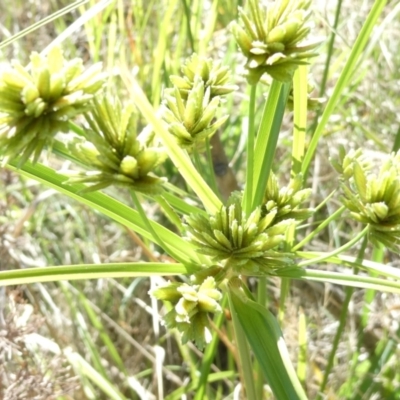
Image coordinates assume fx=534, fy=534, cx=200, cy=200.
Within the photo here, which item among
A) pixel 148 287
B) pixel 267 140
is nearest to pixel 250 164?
pixel 267 140

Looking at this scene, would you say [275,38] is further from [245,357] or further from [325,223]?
[245,357]

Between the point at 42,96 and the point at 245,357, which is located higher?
the point at 42,96

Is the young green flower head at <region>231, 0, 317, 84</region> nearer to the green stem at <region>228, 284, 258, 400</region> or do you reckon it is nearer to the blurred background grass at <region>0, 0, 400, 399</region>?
the green stem at <region>228, 284, 258, 400</region>

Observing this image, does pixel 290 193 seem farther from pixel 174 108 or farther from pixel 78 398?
pixel 78 398

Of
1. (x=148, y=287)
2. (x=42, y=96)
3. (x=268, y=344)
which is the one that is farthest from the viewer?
(x=148, y=287)

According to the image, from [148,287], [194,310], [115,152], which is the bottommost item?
[148,287]

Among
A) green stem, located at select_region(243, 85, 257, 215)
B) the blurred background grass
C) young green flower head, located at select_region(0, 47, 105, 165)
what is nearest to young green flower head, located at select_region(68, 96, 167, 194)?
young green flower head, located at select_region(0, 47, 105, 165)

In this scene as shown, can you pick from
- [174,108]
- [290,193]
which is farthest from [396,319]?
[174,108]
